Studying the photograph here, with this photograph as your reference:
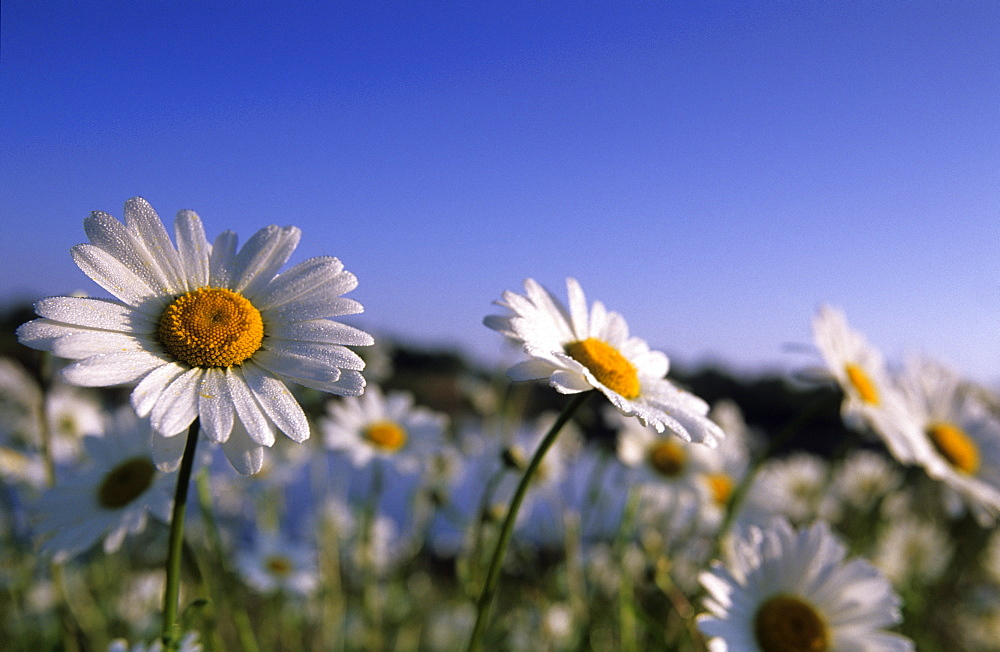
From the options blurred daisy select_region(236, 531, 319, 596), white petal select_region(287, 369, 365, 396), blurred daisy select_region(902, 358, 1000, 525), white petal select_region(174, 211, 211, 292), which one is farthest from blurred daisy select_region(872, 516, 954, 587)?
white petal select_region(174, 211, 211, 292)

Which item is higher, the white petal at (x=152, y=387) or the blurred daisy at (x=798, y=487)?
the white petal at (x=152, y=387)

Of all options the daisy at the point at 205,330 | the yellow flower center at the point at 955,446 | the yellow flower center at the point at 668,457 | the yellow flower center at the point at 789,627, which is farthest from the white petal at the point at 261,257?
the yellow flower center at the point at 955,446

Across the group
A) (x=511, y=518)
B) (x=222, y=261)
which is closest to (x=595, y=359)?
(x=511, y=518)

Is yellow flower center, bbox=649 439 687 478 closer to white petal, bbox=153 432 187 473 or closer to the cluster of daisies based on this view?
the cluster of daisies

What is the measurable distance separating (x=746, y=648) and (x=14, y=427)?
80.2 inches

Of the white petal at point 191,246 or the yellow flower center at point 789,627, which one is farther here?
the yellow flower center at point 789,627

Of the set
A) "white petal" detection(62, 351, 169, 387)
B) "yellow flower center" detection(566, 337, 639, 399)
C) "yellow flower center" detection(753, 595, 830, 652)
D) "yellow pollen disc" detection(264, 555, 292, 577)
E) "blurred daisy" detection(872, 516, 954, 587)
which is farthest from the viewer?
"blurred daisy" detection(872, 516, 954, 587)

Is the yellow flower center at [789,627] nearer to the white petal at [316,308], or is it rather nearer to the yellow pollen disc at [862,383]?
the yellow pollen disc at [862,383]

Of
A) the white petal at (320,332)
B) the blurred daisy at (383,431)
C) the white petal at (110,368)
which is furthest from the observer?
the blurred daisy at (383,431)

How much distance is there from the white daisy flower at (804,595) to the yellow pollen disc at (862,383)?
1.45ft

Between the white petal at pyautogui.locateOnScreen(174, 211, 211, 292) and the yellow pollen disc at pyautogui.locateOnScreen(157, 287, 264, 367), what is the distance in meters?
0.02

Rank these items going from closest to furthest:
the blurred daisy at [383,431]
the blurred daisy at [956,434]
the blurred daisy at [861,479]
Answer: the blurred daisy at [956,434] → the blurred daisy at [383,431] → the blurred daisy at [861,479]

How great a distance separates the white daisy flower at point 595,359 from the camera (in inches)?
27.5

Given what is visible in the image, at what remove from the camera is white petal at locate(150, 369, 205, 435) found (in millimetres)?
580
